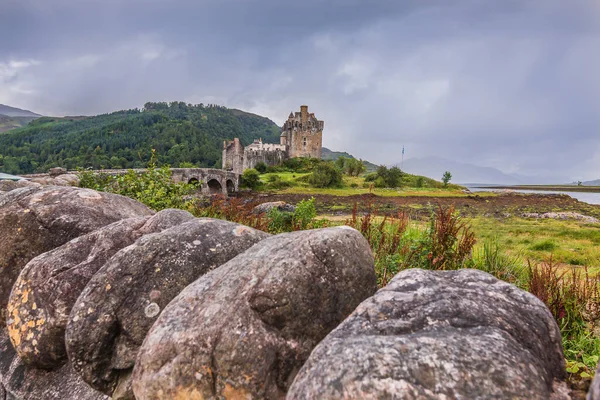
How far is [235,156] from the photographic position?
96.1 metres

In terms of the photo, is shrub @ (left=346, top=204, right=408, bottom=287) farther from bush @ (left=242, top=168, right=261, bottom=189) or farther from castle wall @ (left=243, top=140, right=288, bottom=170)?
castle wall @ (left=243, top=140, right=288, bottom=170)

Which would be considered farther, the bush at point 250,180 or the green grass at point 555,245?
the bush at point 250,180

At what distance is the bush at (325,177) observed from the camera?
62141 mm

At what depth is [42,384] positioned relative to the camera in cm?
481

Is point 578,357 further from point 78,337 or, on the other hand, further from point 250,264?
point 78,337

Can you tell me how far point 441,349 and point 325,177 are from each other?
60.4 m

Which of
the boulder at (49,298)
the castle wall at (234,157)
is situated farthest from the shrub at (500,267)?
the castle wall at (234,157)

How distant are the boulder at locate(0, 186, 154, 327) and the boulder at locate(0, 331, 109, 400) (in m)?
1.52

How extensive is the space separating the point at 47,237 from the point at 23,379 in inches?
88.7

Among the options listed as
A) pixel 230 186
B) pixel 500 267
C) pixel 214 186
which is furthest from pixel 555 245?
pixel 230 186

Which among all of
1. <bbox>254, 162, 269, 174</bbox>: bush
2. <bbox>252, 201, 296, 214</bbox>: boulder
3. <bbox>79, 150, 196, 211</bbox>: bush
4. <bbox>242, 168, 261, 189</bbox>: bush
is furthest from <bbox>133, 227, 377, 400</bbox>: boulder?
<bbox>254, 162, 269, 174</bbox>: bush

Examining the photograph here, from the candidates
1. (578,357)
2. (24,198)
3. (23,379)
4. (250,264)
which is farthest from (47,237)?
(578,357)

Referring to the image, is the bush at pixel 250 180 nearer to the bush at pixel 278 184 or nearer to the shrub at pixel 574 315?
the bush at pixel 278 184

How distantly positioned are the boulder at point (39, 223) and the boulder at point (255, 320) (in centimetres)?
371
